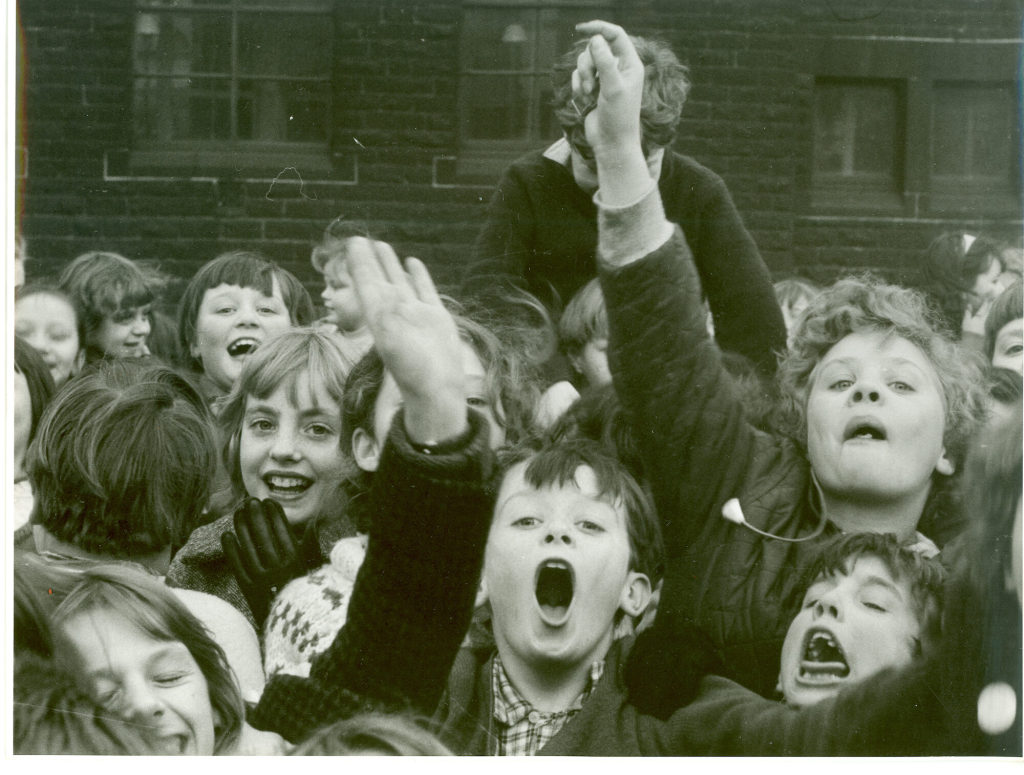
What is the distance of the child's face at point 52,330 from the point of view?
4570 mm

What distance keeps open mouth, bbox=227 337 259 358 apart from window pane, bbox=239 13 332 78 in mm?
920

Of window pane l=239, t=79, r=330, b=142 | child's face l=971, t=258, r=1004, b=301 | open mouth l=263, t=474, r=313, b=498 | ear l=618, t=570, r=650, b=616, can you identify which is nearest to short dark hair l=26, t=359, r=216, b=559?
open mouth l=263, t=474, r=313, b=498

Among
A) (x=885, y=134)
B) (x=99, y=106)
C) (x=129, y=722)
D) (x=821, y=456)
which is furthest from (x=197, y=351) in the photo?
(x=885, y=134)

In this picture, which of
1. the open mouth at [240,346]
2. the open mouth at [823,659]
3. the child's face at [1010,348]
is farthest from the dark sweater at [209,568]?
the child's face at [1010,348]

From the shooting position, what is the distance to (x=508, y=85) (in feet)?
14.8

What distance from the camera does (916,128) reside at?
15.0ft

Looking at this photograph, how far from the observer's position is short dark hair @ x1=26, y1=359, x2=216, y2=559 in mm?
4438

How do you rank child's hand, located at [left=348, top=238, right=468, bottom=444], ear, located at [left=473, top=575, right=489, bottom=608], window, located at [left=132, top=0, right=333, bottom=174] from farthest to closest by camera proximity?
window, located at [left=132, top=0, right=333, bottom=174], ear, located at [left=473, top=575, right=489, bottom=608], child's hand, located at [left=348, top=238, right=468, bottom=444]

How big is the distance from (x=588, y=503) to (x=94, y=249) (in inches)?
75.4

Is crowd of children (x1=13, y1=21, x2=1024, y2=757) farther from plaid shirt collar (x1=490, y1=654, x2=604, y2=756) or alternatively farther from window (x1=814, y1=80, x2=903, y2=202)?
window (x1=814, y1=80, x2=903, y2=202)

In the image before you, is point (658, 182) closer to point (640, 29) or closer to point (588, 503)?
point (640, 29)

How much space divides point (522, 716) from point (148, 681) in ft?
4.11

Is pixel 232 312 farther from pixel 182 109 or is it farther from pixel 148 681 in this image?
pixel 148 681

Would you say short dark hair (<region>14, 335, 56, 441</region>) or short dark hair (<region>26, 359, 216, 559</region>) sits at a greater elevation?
short dark hair (<region>14, 335, 56, 441</region>)
